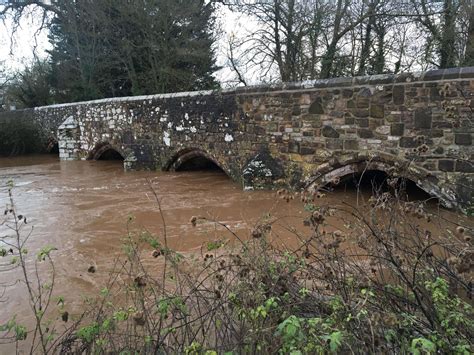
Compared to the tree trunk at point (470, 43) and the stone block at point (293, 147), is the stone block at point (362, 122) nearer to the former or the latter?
the stone block at point (293, 147)

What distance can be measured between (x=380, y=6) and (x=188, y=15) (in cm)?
724

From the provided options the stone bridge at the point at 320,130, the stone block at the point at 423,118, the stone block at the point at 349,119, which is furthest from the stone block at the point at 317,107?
the stone block at the point at 423,118

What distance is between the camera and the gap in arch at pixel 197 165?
952 centimetres

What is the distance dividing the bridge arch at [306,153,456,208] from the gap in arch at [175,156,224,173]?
151 inches

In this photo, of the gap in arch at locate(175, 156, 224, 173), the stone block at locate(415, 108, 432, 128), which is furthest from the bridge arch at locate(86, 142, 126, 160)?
the stone block at locate(415, 108, 432, 128)

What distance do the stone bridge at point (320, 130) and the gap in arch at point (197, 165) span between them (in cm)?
12

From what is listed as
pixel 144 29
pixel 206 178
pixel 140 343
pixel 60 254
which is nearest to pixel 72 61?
pixel 144 29

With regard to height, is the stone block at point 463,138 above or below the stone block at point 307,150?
above

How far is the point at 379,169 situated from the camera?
5.75 meters

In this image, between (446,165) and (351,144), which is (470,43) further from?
(446,165)

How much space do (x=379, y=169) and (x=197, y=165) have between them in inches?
206

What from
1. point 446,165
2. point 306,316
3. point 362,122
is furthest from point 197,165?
point 306,316

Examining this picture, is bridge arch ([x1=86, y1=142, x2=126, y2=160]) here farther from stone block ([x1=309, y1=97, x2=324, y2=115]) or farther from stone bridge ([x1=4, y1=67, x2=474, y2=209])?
stone block ([x1=309, y1=97, x2=324, y2=115])

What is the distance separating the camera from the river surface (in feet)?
12.4
